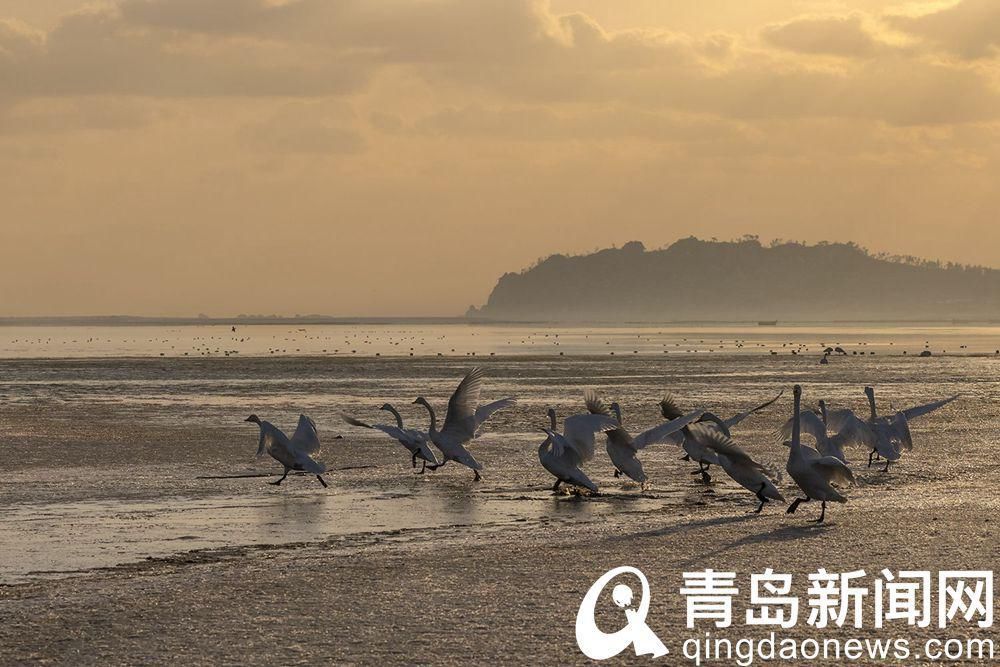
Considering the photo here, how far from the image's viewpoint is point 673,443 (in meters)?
19.4

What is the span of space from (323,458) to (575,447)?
6.05 meters

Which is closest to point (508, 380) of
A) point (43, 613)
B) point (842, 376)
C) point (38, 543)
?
point (842, 376)

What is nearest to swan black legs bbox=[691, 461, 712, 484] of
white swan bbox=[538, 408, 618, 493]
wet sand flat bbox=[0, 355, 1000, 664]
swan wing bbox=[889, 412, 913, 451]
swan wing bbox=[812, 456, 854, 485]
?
wet sand flat bbox=[0, 355, 1000, 664]

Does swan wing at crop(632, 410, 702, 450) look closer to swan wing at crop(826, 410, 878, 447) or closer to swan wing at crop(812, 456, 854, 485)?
swan wing at crop(812, 456, 854, 485)

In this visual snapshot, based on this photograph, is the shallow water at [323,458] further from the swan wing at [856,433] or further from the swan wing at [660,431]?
the swan wing at [660,431]

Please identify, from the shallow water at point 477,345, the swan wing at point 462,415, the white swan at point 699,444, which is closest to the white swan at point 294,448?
the swan wing at point 462,415

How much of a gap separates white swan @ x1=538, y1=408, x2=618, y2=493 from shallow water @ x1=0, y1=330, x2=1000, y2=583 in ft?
1.05

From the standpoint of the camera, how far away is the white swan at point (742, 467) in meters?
16.0

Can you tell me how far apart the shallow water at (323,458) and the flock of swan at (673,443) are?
14.2 inches

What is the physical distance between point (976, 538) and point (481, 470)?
8.44 metres

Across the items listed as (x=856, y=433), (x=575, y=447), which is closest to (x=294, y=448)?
(x=575, y=447)

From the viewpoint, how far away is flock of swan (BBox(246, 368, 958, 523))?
15281mm

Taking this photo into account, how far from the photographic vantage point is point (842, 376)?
50.7m

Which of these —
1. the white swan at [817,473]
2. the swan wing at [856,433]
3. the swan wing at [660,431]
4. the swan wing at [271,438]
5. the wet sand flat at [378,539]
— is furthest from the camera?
the swan wing at [856,433]
